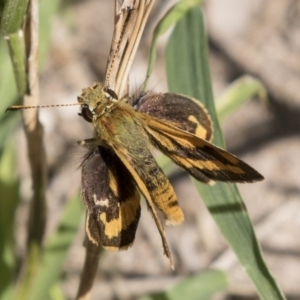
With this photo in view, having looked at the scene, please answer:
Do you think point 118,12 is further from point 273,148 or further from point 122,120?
point 273,148

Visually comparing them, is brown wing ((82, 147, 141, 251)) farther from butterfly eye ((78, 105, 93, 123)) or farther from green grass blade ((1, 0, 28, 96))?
green grass blade ((1, 0, 28, 96))

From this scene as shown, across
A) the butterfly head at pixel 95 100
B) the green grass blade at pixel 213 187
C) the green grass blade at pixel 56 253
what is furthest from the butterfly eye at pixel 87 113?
the green grass blade at pixel 56 253

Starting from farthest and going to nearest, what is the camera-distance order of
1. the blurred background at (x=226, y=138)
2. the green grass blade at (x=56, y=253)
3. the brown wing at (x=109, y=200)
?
1. the blurred background at (x=226, y=138)
2. the green grass blade at (x=56, y=253)
3. the brown wing at (x=109, y=200)

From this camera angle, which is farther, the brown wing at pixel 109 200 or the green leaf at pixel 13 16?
the brown wing at pixel 109 200

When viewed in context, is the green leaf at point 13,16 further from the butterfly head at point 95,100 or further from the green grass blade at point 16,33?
the butterfly head at point 95,100

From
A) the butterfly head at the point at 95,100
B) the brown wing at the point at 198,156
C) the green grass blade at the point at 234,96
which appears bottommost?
the brown wing at the point at 198,156

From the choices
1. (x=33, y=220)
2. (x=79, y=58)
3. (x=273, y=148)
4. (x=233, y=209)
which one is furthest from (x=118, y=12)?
(x=79, y=58)

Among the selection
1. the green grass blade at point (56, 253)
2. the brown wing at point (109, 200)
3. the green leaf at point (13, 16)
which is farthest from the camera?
the green grass blade at point (56, 253)

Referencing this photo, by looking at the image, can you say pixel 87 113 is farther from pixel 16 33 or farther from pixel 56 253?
pixel 56 253
